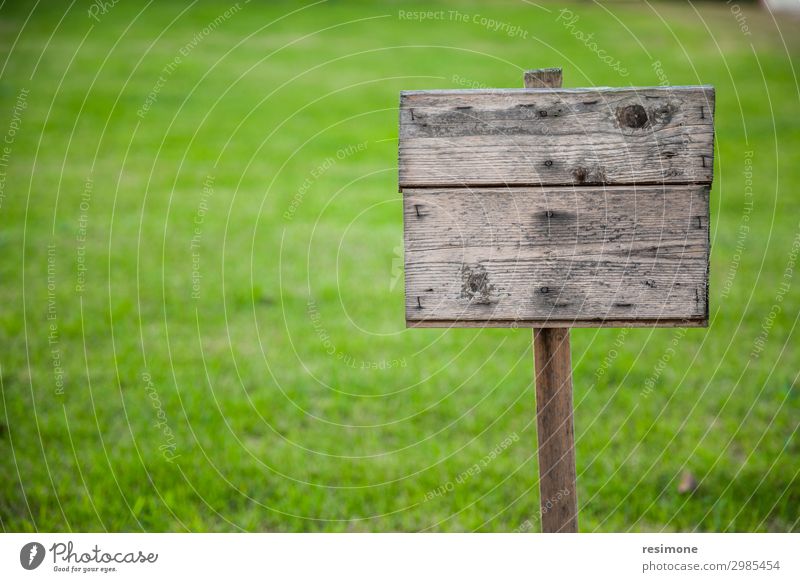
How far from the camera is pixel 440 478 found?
381cm

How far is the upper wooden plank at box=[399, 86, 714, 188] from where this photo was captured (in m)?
2.16

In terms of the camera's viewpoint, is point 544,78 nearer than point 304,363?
Yes

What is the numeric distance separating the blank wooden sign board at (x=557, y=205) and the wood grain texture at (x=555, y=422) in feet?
0.48

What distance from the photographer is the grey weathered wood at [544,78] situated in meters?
2.27

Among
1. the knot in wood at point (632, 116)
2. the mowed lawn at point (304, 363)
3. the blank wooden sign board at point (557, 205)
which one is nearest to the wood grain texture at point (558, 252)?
the blank wooden sign board at point (557, 205)

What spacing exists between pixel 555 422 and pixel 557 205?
65 cm

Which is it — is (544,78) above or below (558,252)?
above

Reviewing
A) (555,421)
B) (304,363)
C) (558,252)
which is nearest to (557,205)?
(558,252)

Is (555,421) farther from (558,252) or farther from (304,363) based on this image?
(304,363)

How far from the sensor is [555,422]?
2.39m

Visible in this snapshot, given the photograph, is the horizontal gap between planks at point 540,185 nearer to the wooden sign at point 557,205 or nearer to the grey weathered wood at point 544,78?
the wooden sign at point 557,205

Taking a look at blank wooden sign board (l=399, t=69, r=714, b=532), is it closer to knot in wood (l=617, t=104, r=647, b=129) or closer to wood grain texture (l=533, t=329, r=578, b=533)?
knot in wood (l=617, t=104, r=647, b=129)

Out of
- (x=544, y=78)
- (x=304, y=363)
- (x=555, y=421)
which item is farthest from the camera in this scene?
(x=304, y=363)
